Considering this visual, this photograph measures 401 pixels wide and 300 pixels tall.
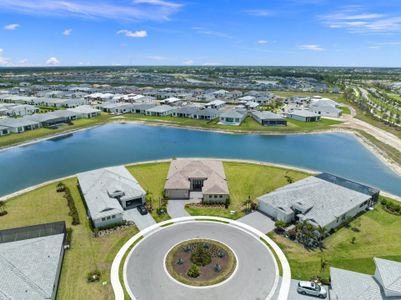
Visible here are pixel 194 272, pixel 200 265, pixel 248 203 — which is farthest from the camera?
pixel 248 203

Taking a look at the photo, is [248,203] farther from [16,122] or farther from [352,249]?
[16,122]

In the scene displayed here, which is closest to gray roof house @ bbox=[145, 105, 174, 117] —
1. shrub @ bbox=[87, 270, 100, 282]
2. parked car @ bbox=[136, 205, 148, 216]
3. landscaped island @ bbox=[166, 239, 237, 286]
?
parked car @ bbox=[136, 205, 148, 216]

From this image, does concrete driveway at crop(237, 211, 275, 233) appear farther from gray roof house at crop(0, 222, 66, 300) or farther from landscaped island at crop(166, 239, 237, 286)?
gray roof house at crop(0, 222, 66, 300)

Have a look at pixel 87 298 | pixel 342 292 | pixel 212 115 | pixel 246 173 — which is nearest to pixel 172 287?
pixel 87 298

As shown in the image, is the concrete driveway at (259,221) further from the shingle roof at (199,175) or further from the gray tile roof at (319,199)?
the shingle roof at (199,175)

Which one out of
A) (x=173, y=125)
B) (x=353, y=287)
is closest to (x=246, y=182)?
(x=353, y=287)

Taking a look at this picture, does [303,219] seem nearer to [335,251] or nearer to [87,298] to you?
[335,251]
